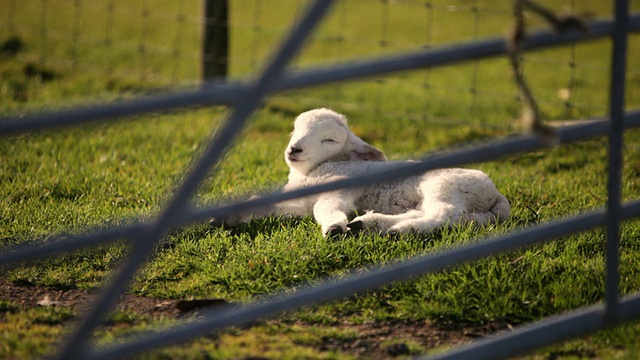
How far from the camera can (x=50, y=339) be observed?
3170mm

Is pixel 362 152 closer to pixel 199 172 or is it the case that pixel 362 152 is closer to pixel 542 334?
pixel 542 334

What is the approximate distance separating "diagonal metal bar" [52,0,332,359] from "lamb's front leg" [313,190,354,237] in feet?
5.69

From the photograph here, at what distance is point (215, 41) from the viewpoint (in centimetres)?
806

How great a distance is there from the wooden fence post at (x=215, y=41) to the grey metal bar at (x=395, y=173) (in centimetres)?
537

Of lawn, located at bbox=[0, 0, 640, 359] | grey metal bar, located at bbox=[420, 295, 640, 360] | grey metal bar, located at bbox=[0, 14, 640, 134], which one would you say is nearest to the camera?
grey metal bar, located at bbox=[0, 14, 640, 134]

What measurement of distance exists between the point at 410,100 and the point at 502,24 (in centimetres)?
486

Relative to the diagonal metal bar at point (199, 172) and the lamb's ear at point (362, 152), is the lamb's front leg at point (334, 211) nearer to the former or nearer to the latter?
the lamb's ear at point (362, 152)

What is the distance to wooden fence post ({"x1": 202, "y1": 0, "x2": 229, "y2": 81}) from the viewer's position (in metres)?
7.94

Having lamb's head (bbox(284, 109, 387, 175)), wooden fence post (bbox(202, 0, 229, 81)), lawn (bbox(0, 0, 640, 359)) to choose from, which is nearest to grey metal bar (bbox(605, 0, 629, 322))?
lawn (bbox(0, 0, 640, 359))

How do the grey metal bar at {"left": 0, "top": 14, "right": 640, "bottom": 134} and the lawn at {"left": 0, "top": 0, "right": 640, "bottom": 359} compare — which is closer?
the grey metal bar at {"left": 0, "top": 14, "right": 640, "bottom": 134}

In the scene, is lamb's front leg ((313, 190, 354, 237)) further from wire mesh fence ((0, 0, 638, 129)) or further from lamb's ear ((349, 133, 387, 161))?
wire mesh fence ((0, 0, 638, 129))

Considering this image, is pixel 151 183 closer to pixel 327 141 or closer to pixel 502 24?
pixel 327 141

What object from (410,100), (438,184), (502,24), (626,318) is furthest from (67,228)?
(502,24)

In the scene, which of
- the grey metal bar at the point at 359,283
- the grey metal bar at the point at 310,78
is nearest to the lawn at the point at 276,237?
the grey metal bar at the point at 310,78
